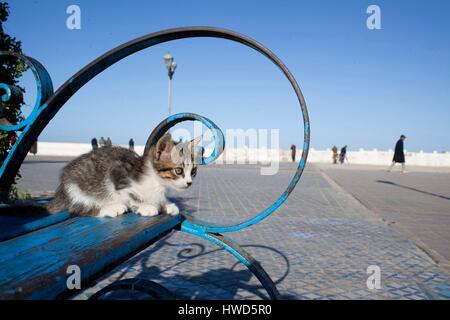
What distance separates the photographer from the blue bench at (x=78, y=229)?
0.98 metres

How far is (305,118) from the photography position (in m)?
1.70

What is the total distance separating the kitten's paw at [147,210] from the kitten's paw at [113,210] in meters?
0.11

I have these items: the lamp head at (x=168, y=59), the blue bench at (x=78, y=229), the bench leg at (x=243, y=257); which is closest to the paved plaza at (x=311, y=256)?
the bench leg at (x=243, y=257)

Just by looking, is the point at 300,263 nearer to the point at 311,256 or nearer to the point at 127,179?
the point at 311,256

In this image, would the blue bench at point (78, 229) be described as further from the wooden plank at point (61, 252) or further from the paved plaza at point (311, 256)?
the paved plaza at point (311, 256)

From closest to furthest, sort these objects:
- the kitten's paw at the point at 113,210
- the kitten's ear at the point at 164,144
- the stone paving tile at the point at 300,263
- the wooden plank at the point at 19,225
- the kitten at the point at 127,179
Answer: the wooden plank at the point at 19,225
the kitten's paw at the point at 113,210
the kitten at the point at 127,179
the kitten's ear at the point at 164,144
the stone paving tile at the point at 300,263

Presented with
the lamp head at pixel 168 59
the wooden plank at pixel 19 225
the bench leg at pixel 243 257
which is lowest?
the bench leg at pixel 243 257

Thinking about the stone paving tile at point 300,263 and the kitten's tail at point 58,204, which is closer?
the kitten's tail at point 58,204

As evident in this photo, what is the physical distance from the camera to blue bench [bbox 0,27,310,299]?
98 centimetres

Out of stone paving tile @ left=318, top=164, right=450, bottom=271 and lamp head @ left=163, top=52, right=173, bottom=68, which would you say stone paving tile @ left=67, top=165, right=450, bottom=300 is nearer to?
stone paving tile @ left=318, top=164, right=450, bottom=271

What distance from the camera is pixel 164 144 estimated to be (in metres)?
2.50

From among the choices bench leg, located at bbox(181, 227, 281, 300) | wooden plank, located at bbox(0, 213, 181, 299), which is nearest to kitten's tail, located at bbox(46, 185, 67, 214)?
wooden plank, located at bbox(0, 213, 181, 299)

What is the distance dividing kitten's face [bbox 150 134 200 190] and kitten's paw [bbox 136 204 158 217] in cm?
31
